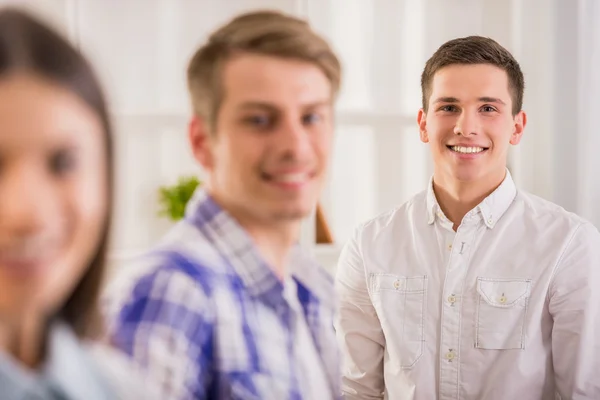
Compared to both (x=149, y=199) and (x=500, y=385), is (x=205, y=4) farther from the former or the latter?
(x=500, y=385)

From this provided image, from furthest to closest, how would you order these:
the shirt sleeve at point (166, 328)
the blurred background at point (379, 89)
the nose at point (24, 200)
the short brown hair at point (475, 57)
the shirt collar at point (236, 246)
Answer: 1. the short brown hair at point (475, 57)
2. the blurred background at point (379, 89)
3. the shirt collar at point (236, 246)
4. the shirt sleeve at point (166, 328)
5. the nose at point (24, 200)

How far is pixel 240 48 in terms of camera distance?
562 mm

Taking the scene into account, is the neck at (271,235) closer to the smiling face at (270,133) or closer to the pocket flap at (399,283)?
the smiling face at (270,133)

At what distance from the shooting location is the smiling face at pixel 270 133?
56 centimetres

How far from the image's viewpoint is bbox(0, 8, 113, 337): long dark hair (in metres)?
0.35

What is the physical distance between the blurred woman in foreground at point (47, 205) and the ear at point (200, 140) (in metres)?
0.19

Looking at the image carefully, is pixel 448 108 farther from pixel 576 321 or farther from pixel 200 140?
pixel 200 140

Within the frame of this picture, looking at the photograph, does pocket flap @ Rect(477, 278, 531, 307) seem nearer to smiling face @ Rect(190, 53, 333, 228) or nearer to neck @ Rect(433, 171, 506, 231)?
neck @ Rect(433, 171, 506, 231)

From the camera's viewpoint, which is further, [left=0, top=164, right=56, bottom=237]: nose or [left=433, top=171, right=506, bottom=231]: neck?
[left=433, top=171, right=506, bottom=231]: neck

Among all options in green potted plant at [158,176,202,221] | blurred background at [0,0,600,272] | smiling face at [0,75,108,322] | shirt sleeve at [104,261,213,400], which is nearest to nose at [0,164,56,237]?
smiling face at [0,75,108,322]

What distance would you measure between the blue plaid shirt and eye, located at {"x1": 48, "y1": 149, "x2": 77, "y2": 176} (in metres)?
0.13

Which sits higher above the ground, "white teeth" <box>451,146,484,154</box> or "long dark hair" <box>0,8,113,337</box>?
"long dark hair" <box>0,8,113,337</box>

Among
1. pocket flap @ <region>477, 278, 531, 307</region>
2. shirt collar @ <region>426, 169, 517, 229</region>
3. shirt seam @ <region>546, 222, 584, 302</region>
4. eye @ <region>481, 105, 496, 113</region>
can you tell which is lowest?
pocket flap @ <region>477, 278, 531, 307</region>

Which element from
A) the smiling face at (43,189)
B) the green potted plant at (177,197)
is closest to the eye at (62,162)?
the smiling face at (43,189)
